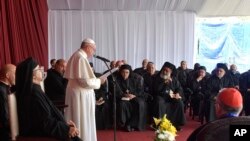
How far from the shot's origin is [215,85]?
272 inches

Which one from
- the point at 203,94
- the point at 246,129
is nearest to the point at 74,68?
the point at 246,129

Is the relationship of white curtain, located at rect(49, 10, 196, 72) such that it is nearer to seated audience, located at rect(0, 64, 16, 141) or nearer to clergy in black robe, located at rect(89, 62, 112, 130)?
clergy in black robe, located at rect(89, 62, 112, 130)

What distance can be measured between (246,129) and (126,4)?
8.50 m

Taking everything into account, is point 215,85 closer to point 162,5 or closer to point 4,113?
point 162,5

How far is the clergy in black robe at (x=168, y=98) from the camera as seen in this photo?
6406mm

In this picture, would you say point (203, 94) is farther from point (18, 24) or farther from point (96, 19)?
point (96, 19)

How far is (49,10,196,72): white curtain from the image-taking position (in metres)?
10.2

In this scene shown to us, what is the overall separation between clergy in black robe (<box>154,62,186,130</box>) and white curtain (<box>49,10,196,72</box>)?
12.8 feet

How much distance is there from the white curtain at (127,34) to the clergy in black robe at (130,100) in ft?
12.5

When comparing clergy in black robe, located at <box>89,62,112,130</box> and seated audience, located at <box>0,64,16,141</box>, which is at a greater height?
seated audience, located at <box>0,64,16,141</box>

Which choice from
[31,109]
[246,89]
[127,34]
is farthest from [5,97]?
[127,34]

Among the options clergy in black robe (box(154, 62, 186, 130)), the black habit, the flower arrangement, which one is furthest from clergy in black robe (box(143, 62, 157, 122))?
the flower arrangement

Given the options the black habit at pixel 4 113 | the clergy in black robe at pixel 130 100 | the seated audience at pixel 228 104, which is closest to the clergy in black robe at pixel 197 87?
the clergy in black robe at pixel 130 100

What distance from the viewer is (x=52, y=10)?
1006 cm
